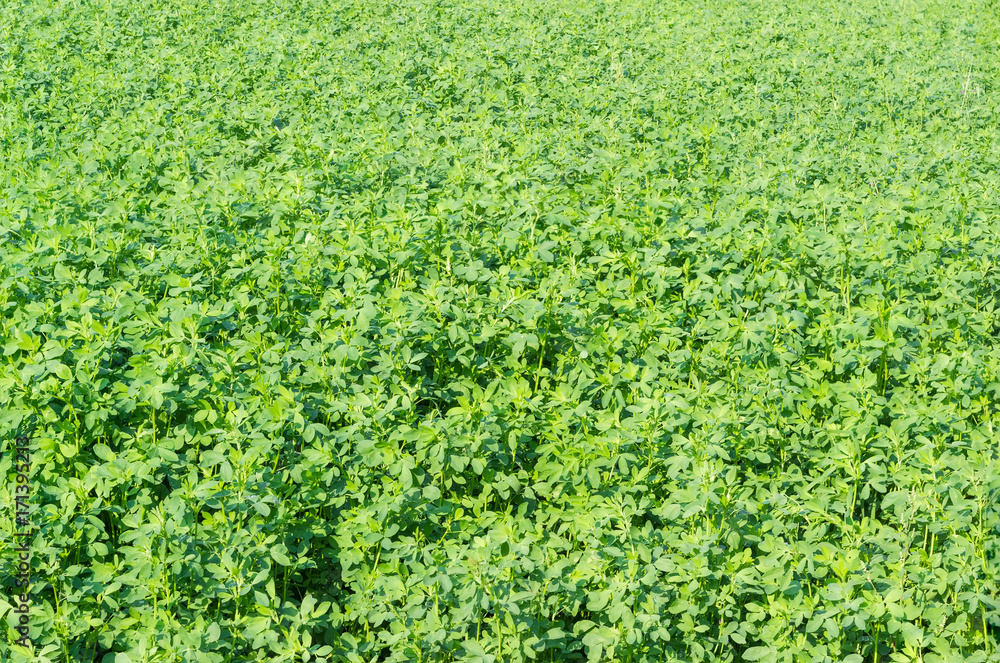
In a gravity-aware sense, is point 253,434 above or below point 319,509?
above

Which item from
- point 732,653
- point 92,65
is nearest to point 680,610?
point 732,653

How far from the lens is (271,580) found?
3355 mm

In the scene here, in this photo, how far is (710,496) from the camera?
3.47m

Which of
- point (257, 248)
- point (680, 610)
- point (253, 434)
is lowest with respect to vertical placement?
point (680, 610)

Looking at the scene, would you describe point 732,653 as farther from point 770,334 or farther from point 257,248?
point 257,248

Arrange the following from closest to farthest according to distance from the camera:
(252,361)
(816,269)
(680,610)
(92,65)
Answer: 1. (680,610)
2. (252,361)
3. (816,269)
4. (92,65)

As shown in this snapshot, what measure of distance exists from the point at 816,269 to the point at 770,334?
3.94ft

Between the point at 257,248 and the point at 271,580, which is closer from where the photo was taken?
the point at 271,580

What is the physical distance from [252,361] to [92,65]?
575 centimetres

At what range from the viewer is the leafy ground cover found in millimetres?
3371

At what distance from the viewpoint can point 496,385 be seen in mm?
4129

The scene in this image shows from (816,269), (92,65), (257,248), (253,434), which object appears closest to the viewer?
(253,434)

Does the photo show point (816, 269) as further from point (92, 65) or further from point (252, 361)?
point (92, 65)

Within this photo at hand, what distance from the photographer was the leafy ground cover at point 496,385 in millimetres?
3371
